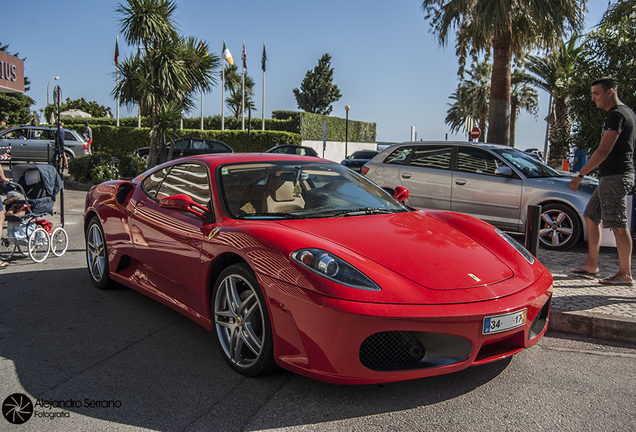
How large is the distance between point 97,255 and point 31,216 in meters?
2.05

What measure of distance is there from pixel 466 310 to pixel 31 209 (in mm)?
5895

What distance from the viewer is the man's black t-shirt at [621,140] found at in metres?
4.96

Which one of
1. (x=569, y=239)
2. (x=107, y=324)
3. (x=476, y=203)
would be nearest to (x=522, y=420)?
(x=107, y=324)

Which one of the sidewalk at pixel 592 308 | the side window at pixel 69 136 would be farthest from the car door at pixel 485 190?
the side window at pixel 69 136

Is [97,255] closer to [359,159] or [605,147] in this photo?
[605,147]

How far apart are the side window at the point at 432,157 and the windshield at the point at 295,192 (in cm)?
460

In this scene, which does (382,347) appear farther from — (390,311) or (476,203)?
(476,203)

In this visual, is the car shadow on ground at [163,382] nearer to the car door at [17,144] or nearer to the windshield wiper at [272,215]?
the windshield wiper at [272,215]

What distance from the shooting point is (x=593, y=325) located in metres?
4.09

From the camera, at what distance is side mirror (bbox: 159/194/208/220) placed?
3.50 metres

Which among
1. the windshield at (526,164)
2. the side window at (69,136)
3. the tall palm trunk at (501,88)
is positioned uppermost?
the tall palm trunk at (501,88)

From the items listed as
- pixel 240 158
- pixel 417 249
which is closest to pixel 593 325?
pixel 417 249

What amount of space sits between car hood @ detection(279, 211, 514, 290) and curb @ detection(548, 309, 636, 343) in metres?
1.28

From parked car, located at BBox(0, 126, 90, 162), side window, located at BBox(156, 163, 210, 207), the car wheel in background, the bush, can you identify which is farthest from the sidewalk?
parked car, located at BBox(0, 126, 90, 162)
